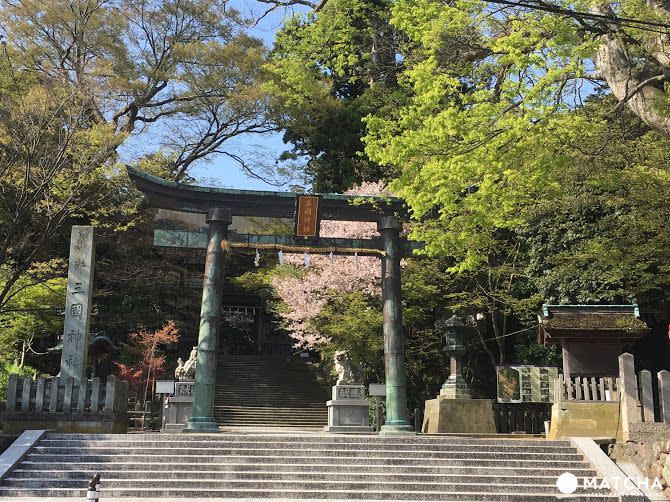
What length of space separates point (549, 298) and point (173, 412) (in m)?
11.9

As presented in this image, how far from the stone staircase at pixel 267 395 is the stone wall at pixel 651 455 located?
12797 mm

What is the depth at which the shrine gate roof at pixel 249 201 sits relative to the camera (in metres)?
16.2

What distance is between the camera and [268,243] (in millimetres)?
16312

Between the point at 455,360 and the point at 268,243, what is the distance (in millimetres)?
6611

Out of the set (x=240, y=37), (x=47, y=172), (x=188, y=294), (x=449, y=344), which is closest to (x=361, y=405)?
(x=449, y=344)

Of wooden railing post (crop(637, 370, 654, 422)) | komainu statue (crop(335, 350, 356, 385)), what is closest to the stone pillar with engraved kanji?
komainu statue (crop(335, 350, 356, 385))

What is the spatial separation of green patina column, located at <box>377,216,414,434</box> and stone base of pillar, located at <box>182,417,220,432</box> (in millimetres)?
3810

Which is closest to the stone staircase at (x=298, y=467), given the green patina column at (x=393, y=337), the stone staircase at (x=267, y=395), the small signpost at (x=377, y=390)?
the green patina column at (x=393, y=337)

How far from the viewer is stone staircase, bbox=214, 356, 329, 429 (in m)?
25.2

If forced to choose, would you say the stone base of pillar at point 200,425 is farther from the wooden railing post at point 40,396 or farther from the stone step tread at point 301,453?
the wooden railing post at point 40,396

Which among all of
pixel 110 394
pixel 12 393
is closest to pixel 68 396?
pixel 110 394

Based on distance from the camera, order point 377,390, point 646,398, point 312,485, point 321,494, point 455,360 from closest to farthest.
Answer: point 321,494
point 312,485
point 646,398
point 377,390
point 455,360

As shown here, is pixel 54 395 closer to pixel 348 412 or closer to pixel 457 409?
pixel 348 412

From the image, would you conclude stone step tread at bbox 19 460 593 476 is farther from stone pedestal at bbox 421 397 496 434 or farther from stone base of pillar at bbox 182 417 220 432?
stone pedestal at bbox 421 397 496 434
